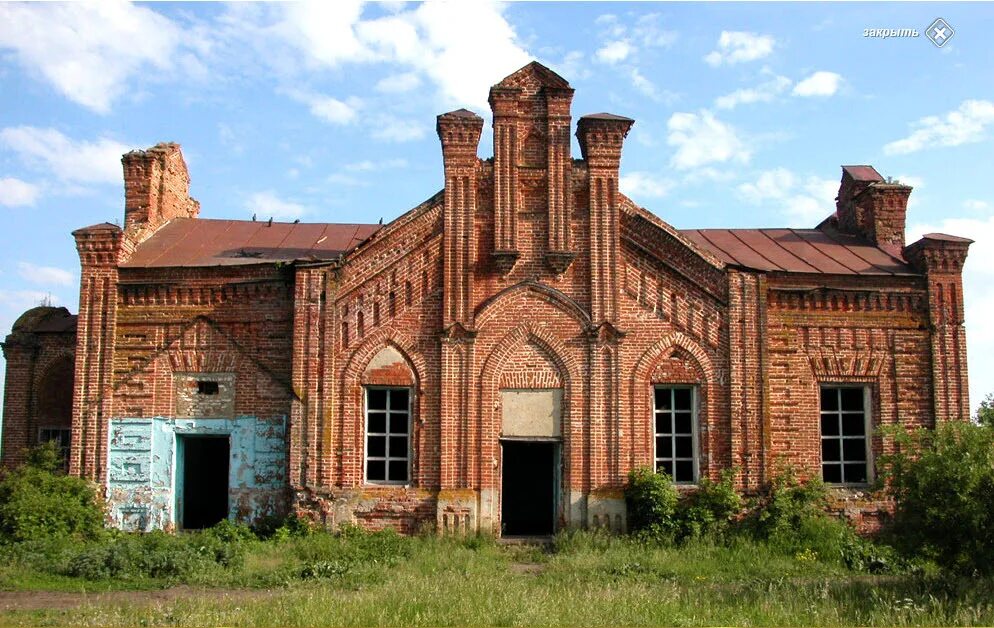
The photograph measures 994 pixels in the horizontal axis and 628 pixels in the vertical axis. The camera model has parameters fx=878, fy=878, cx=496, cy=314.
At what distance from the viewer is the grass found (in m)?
9.03

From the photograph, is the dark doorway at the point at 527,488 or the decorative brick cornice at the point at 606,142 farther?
the dark doorway at the point at 527,488

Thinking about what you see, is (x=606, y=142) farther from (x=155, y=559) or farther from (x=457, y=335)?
(x=155, y=559)

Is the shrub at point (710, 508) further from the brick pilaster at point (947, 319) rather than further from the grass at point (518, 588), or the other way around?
the brick pilaster at point (947, 319)

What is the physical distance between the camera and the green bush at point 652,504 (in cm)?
1407

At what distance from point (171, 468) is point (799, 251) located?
40.9 feet

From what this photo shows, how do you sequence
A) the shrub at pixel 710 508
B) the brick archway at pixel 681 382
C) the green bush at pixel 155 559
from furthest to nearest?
the brick archway at pixel 681 382
the shrub at pixel 710 508
the green bush at pixel 155 559

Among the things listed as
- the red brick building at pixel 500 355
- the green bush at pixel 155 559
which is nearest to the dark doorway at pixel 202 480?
the red brick building at pixel 500 355

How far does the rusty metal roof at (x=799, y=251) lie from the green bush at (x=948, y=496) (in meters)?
5.35

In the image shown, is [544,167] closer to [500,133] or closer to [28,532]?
[500,133]

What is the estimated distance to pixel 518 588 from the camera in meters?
10.5

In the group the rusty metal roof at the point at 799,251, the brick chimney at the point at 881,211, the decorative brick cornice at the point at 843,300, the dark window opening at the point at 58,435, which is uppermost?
the brick chimney at the point at 881,211

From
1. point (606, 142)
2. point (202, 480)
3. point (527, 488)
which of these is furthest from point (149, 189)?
point (527, 488)

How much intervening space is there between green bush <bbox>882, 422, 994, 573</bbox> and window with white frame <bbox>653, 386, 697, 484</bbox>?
459 cm

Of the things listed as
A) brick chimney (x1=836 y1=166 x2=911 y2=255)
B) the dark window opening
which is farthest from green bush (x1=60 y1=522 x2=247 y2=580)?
brick chimney (x1=836 y1=166 x2=911 y2=255)
